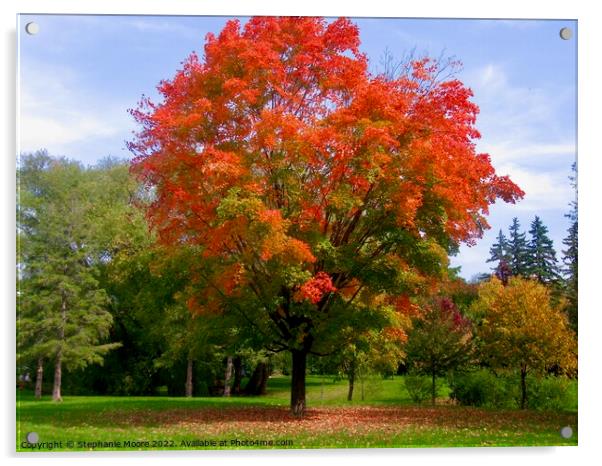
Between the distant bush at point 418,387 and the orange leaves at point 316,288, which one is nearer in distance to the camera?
the orange leaves at point 316,288

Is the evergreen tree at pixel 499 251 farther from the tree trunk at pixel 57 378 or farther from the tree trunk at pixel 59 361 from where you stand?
the tree trunk at pixel 57 378

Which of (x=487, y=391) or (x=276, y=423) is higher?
(x=487, y=391)

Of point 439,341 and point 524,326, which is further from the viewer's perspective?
point 439,341

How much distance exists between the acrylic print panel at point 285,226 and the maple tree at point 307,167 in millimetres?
35

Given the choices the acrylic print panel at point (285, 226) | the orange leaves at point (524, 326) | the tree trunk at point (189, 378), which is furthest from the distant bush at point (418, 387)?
the tree trunk at point (189, 378)

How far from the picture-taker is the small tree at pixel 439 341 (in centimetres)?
1174

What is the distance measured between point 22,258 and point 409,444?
239 inches

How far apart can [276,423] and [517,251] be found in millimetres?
4595

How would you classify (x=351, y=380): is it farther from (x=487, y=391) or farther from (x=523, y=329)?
(x=523, y=329)

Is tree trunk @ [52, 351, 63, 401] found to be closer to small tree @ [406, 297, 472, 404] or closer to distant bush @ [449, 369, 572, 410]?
small tree @ [406, 297, 472, 404]

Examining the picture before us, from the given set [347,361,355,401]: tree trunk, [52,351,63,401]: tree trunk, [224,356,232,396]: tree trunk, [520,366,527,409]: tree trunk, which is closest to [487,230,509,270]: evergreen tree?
[520,366,527,409]: tree trunk

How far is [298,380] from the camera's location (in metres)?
11.6

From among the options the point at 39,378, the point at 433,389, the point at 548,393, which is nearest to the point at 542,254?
the point at 548,393

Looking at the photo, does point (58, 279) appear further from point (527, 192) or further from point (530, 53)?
point (530, 53)
